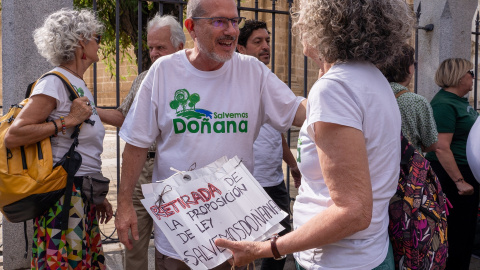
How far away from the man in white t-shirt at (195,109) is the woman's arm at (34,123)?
616 millimetres

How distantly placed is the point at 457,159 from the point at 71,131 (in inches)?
119

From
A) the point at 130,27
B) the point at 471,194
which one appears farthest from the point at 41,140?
the point at 130,27

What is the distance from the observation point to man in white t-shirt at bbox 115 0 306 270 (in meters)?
2.17

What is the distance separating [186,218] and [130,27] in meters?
5.28

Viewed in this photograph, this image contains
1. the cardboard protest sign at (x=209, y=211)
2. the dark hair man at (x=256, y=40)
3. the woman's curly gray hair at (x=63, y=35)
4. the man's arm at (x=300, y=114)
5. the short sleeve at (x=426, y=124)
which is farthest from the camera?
the dark hair man at (x=256, y=40)

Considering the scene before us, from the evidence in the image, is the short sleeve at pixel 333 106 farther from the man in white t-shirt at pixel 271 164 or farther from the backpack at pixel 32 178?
the man in white t-shirt at pixel 271 164

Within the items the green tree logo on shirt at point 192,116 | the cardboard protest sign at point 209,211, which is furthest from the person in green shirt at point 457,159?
the cardboard protest sign at point 209,211

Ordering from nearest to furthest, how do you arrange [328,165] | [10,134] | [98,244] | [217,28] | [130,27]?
[328,165] < [217,28] < [10,134] < [98,244] < [130,27]

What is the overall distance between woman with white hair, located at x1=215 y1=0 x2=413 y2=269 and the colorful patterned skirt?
130 centimetres

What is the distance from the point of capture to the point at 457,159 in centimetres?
409

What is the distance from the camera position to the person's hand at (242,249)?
5.51 feet

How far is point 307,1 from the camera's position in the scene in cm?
160

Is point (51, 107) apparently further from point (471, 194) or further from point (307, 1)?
point (471, 194)

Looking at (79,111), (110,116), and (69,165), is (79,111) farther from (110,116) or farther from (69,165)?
(110,116)
